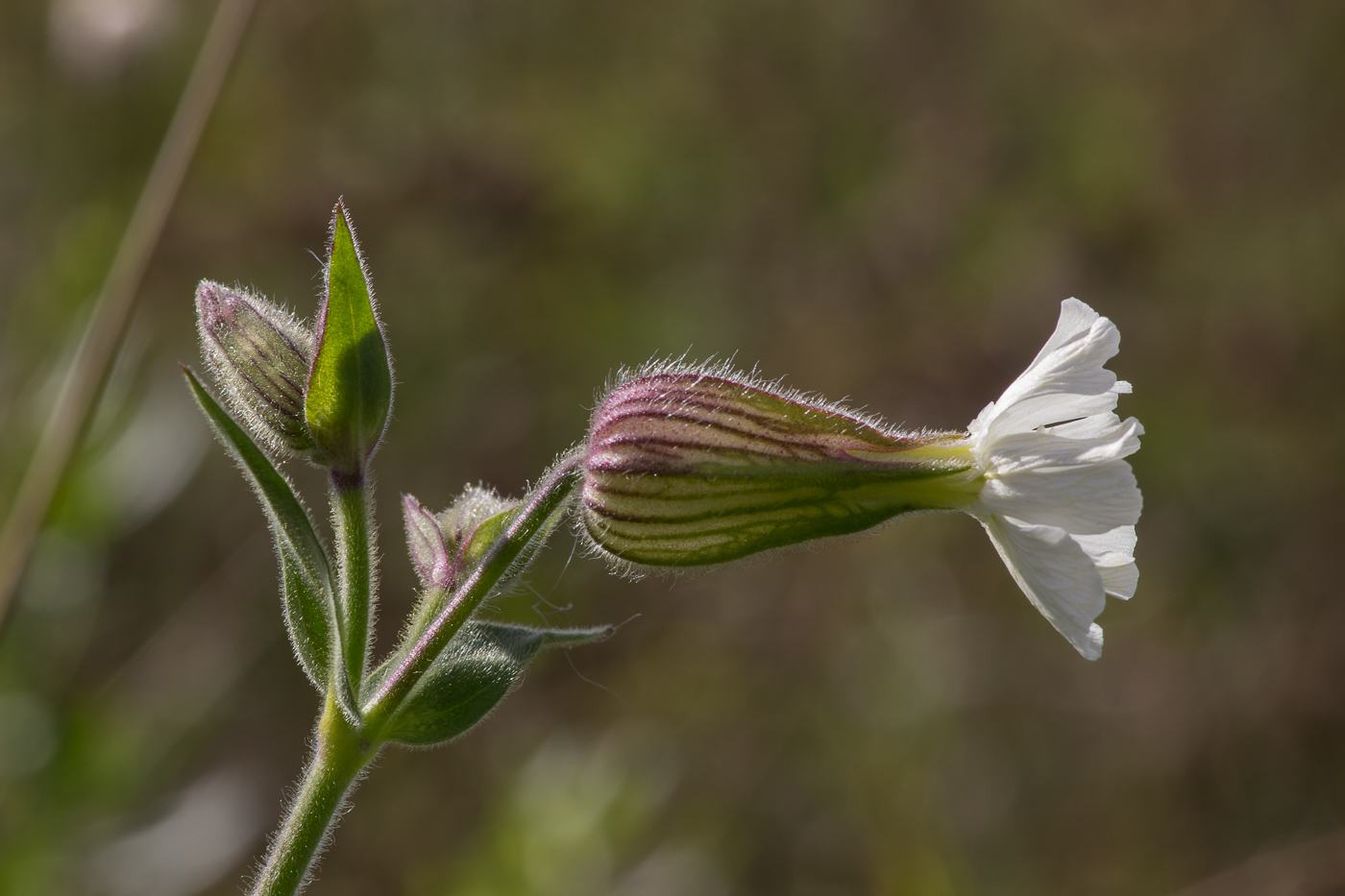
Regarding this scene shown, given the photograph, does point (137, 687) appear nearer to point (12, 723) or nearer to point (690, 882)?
point (12, 723)

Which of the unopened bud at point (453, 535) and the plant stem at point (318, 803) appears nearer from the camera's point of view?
the plant stem at point (318, 803)

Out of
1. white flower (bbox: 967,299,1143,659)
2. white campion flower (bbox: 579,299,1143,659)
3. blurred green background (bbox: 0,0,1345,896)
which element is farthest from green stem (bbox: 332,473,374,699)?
blurred green background (bbox: 0,0,1345,896)

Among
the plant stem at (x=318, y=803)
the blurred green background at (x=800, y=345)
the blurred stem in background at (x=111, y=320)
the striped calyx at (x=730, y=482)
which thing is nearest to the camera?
the plant stem at (x=318, y=803)

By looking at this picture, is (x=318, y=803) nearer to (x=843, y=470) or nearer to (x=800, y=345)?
(x=843, y=470)

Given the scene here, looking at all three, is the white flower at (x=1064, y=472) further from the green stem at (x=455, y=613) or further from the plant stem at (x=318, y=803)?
the plant stem at (x=318, y=803)

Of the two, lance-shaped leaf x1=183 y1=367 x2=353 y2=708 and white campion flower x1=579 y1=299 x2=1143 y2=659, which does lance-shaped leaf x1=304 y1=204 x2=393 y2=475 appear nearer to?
lance-shaped leaf x1=183 y1=367 x2=353 y2=708

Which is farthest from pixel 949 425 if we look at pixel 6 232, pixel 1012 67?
pixel 6 232

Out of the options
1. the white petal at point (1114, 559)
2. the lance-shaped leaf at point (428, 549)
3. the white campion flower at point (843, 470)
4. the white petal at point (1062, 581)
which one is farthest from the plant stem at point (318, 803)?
the white petal at point (1114, 559)
